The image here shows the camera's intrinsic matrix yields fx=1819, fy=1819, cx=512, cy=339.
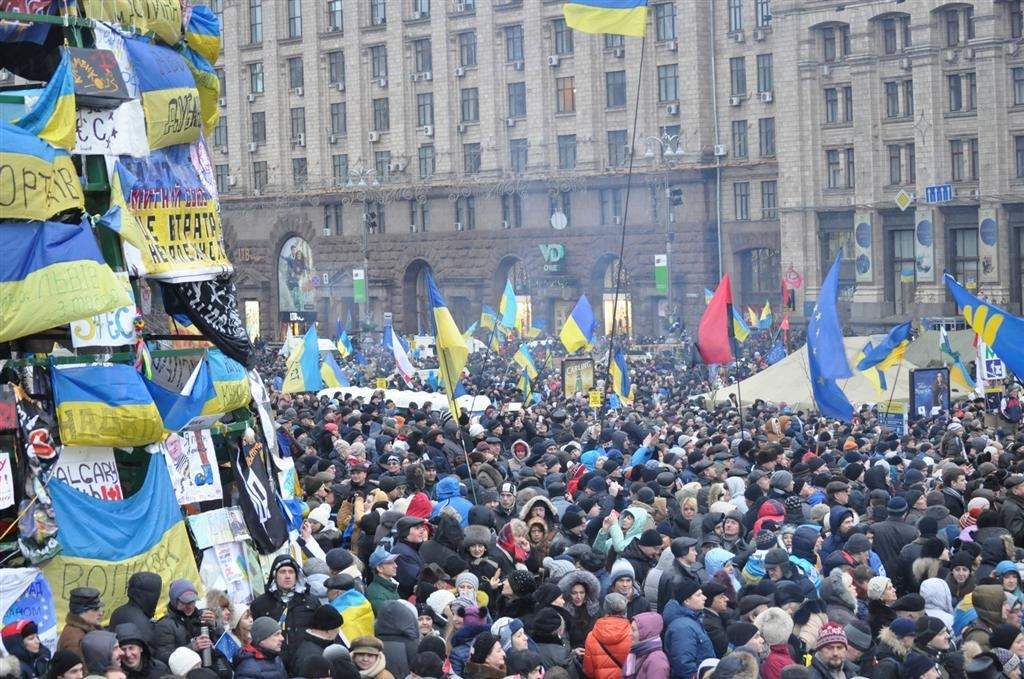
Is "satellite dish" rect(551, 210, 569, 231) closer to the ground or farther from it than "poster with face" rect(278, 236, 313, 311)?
farther from it

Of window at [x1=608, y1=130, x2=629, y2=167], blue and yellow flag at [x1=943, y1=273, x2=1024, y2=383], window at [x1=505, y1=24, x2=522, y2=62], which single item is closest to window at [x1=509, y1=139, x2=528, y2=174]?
window at [x1=505, y1=24, x2=522, y2=62]

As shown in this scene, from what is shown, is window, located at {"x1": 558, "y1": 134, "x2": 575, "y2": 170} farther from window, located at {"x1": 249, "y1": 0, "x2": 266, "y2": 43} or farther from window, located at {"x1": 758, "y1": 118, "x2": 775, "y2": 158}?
window, located at {"x1": 249, "y1": 0, "x2": 266, "y2": 43}

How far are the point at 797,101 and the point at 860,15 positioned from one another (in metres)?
3.64

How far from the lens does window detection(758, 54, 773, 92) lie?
60625 mm

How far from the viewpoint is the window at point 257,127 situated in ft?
247

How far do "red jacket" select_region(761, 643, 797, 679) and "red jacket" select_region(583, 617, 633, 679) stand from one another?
2.81 feet

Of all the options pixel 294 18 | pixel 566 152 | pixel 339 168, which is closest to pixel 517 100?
pixel 566 152

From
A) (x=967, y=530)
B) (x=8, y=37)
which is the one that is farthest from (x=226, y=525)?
(x=967, y=530)

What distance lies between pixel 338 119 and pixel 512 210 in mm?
9969

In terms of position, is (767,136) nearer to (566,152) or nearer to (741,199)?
(741,199)

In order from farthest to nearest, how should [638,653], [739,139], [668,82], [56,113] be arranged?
1. [668,82]
2. [739,139]
3. [56,113]
4. [638,653]

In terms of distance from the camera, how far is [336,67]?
7294 cm

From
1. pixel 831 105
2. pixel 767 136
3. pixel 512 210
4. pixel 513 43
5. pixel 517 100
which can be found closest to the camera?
pixel 831 105

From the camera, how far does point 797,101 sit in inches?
2306
